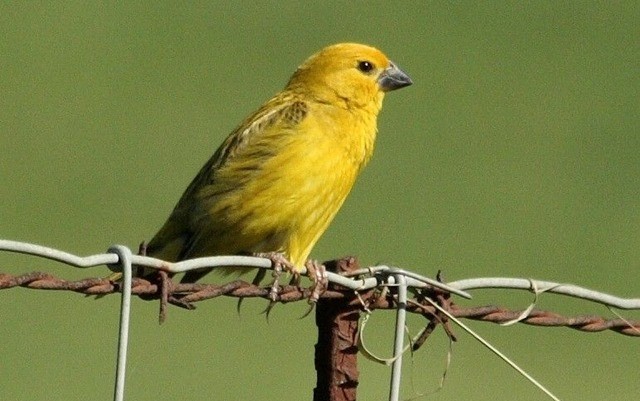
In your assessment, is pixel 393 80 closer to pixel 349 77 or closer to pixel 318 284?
pixel 349 77

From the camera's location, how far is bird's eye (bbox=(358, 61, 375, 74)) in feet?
25.1

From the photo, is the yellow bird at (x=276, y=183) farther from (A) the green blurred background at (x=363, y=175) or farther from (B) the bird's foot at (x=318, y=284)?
(A) the green blurred background at (x=363, y=175)

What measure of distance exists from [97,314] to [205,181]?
5.73m

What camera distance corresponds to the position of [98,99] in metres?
16.4

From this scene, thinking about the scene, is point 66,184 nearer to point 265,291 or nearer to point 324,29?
point 324,29

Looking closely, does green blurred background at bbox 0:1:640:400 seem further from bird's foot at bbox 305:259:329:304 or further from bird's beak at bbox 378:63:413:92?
bird's foot at bbox 305:259:329:304

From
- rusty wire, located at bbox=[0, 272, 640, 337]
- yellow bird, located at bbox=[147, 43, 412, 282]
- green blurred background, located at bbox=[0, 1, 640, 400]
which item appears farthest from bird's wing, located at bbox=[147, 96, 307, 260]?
green blurred background, located at bbox=[0, 1, 640, 400]

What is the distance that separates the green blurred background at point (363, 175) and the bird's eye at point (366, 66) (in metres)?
3.87

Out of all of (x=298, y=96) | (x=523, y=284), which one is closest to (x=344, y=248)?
(x=298, y=96)

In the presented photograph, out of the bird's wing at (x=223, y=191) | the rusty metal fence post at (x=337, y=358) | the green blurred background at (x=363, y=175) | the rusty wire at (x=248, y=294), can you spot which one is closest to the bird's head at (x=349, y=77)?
the bird's wing at (x=223, y=191)

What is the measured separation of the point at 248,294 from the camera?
15.1ft

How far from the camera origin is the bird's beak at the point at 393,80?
7.66 m

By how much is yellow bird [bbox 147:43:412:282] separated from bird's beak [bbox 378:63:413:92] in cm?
29

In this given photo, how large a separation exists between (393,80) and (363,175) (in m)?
7.46
